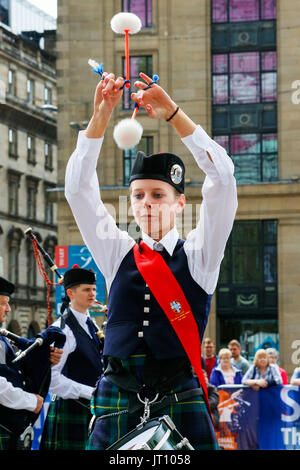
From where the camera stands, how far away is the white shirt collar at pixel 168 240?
438 centimetres

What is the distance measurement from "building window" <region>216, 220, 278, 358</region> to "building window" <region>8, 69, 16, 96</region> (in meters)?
24.2

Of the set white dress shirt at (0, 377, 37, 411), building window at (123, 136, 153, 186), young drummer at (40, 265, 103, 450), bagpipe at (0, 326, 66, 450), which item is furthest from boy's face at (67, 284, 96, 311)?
building window at (123, 136, 153, 186)

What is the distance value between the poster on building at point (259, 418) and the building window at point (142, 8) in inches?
847

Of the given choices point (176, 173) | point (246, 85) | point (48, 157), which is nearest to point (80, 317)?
point (176, 173)

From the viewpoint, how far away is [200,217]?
4250 millimetres

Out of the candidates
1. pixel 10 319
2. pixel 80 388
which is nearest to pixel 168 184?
pixel 80 388

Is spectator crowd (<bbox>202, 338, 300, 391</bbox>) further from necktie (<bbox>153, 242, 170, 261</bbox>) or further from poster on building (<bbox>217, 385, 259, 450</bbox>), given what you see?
necktie (<bbox>153, 242, 170, 261</bbox>)

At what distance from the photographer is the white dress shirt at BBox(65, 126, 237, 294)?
4.10 metres

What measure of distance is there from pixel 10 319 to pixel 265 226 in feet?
76.8

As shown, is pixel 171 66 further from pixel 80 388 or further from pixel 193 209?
pixel 193 209

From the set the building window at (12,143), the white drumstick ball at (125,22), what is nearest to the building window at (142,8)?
the building window at (12,143)

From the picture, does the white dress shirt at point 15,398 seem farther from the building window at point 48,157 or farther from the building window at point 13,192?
the building window at point 48,157

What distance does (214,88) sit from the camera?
107 ft
